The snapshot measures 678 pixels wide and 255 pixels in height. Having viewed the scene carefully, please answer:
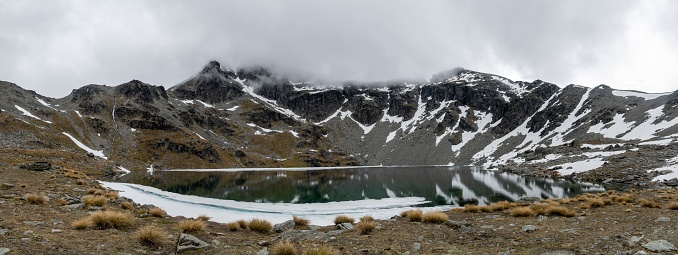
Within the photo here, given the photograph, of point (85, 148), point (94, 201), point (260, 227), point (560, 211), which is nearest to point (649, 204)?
point (560, 211)

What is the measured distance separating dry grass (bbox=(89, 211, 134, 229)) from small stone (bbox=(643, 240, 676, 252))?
16783 millimetres

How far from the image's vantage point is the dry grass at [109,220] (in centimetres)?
1178

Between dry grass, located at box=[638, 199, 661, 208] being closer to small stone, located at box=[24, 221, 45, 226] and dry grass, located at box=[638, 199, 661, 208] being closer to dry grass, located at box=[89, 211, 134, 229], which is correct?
dry grass, located at box=[89, 211, 134, 229]

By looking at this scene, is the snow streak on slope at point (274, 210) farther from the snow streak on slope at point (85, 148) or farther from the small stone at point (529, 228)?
the snow streak on slope at point (85, 148)

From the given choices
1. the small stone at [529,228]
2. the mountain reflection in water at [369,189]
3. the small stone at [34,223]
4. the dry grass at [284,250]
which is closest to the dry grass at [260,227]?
the dry grass at [284,250]

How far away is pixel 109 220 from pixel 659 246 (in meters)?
17.4

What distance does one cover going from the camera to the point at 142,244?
33.6 feet

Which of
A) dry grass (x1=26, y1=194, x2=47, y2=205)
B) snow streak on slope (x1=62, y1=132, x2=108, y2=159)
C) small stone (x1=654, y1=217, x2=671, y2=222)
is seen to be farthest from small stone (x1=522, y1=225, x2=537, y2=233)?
snow streak on slope (x1=62, y1=132, x2=108, y2=159)

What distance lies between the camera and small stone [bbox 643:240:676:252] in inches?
371

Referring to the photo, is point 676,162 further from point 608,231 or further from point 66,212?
point 66,212

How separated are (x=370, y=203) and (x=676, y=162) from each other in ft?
205

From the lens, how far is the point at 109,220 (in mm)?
12000

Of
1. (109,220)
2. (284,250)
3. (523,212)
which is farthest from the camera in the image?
(523,212)

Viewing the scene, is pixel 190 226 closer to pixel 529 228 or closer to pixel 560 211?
pixel 529 228
